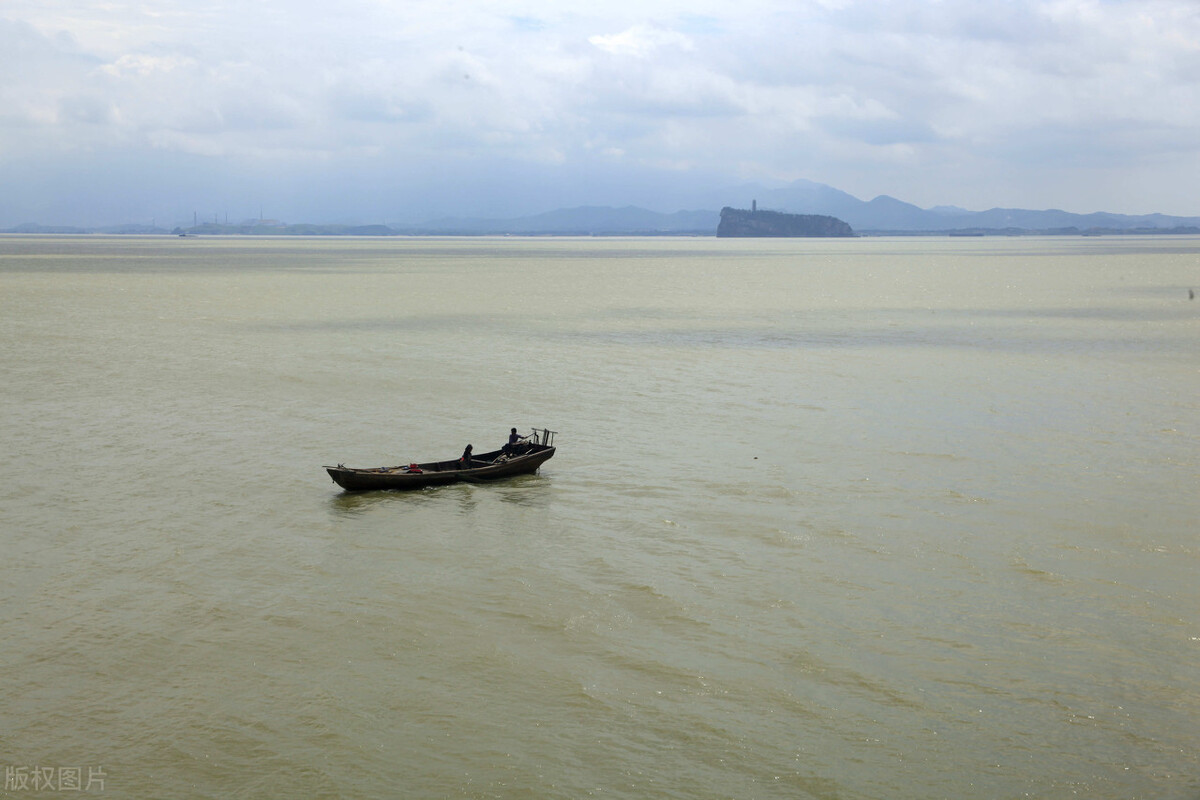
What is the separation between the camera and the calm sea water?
59.6 feet

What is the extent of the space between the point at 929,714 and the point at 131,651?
16140mm

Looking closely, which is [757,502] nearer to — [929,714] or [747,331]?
[929,714]

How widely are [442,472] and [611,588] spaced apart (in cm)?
1084

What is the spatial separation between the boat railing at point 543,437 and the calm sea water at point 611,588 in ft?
2.99

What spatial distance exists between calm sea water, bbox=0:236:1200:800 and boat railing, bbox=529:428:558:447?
2.99ft

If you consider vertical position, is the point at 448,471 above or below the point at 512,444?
below

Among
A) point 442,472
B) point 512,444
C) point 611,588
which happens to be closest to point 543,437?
point 512,444

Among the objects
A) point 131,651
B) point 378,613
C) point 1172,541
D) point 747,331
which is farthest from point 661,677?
point 747,331

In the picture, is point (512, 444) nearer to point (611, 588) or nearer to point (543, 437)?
point (543, 437)

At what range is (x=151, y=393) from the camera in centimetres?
5191

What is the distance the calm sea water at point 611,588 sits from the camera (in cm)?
1817

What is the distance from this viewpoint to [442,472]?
1367 inches

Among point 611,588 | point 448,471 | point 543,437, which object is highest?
point 543,437

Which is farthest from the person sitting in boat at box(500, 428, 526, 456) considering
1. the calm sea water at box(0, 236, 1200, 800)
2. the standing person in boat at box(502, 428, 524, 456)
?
the calm sea water at box(0, 236, 1200, 800)
